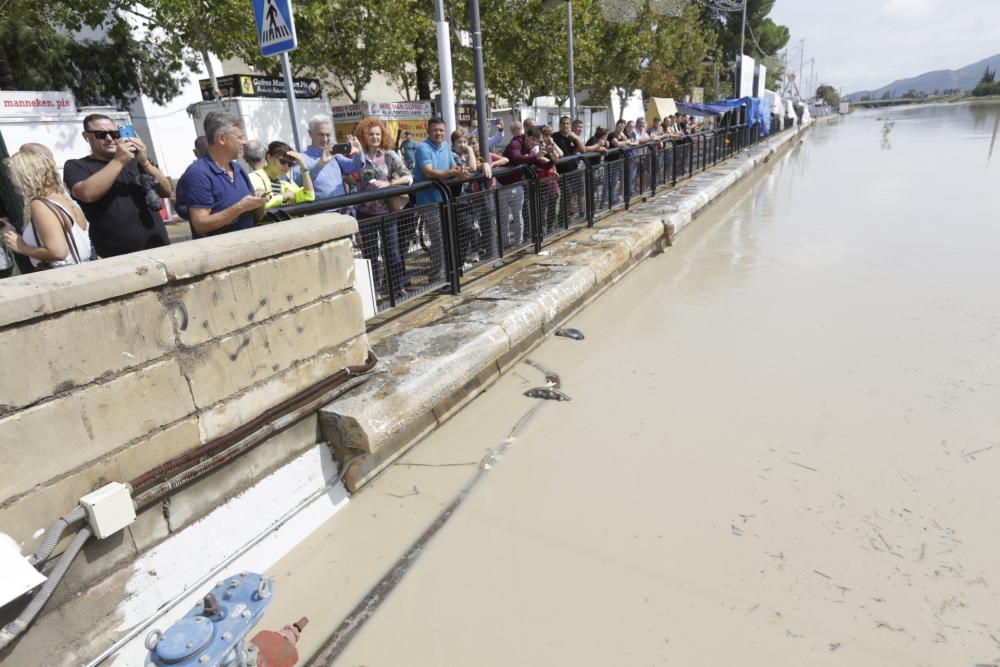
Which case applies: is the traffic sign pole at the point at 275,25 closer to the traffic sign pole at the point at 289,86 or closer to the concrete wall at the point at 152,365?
the traffic sign pole at the point at 289,86

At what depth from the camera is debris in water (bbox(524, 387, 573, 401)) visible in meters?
3.92

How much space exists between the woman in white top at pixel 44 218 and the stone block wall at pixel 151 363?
3.08 ft

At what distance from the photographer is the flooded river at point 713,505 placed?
209cm

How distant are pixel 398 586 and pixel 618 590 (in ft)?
2.97

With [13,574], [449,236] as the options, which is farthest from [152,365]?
[449,236]

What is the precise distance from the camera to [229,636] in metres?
2.00

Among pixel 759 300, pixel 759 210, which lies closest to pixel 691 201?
pixel 759 210

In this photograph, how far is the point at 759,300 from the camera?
5.68 metres

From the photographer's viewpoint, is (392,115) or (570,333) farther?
(392,115)

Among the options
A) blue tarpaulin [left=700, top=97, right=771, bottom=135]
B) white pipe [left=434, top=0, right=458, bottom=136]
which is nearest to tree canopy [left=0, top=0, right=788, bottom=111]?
blue tarpaulin [left=700, top=97, right=771, bottom=135]

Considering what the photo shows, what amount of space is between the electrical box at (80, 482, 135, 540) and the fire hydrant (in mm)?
392

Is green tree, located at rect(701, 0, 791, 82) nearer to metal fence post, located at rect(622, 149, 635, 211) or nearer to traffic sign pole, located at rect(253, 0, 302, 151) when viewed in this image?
metal fence post, located at rect(622, 149, 635, 211)

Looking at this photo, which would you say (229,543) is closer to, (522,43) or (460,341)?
(460,341)

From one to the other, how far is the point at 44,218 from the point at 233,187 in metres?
0.90
